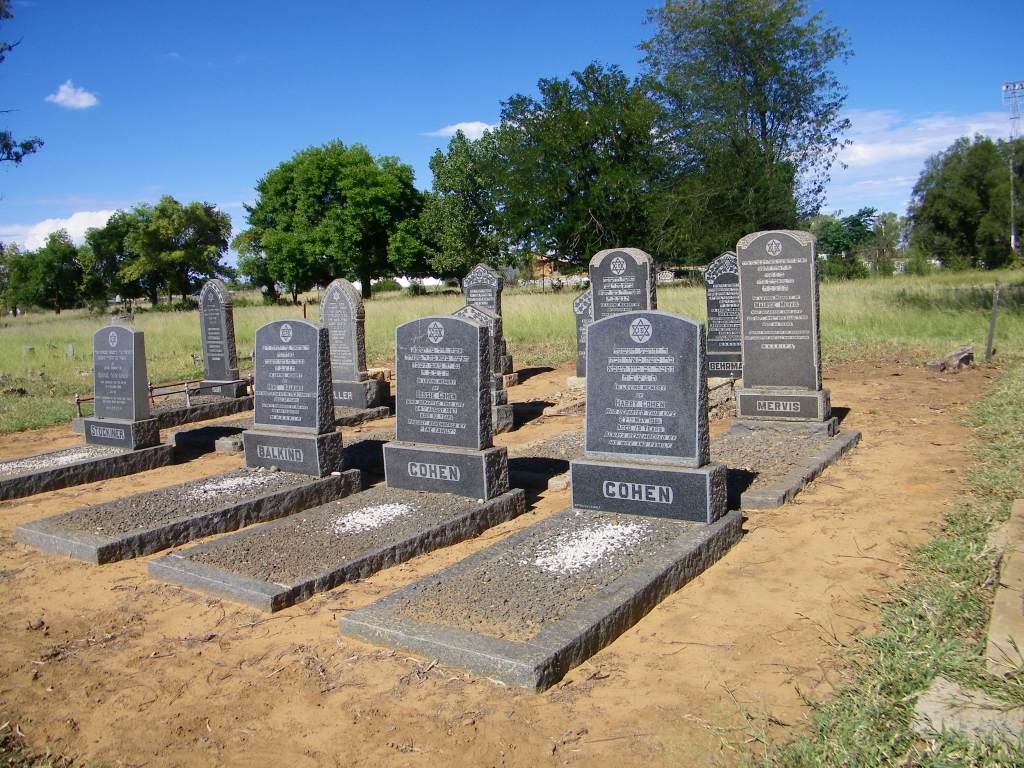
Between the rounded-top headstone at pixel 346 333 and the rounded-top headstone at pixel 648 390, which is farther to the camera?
the rounded-top headstone at pixel 346 333

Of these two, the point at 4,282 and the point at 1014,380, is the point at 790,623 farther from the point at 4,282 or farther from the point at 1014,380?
the point at 4,282

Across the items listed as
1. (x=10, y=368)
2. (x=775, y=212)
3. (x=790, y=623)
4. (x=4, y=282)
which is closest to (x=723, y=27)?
(x=775, y=212)

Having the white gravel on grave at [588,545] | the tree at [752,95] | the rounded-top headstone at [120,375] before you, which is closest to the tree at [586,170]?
the tree at [752,95]

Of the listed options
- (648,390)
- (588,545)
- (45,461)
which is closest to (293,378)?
(45,461)

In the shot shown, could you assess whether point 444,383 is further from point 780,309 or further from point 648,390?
point 780,309

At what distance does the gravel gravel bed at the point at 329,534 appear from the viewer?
5129 millimetres

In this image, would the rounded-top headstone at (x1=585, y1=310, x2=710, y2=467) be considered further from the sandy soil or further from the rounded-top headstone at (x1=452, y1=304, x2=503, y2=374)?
the rounded-top headstone at (x1=452, y1=304, x2=503, y2=374)

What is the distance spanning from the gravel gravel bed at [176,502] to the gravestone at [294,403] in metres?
0.19

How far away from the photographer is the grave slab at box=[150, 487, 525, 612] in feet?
16.0

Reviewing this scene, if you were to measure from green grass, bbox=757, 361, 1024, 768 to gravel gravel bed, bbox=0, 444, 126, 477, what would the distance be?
7764mm

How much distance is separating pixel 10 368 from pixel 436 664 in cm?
1797

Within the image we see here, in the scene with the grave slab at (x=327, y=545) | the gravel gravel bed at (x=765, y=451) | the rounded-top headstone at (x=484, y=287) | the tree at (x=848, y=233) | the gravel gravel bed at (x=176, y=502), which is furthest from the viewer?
the tree at (x=848, y=233)

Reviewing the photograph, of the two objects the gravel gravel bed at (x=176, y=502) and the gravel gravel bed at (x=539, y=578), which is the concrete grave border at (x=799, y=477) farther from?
the gravel gravel bed at (x=176, y=502)

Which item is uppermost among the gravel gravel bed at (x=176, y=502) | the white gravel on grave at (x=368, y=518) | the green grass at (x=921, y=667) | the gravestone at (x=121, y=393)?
the gravestone at (x=121, y=393)
